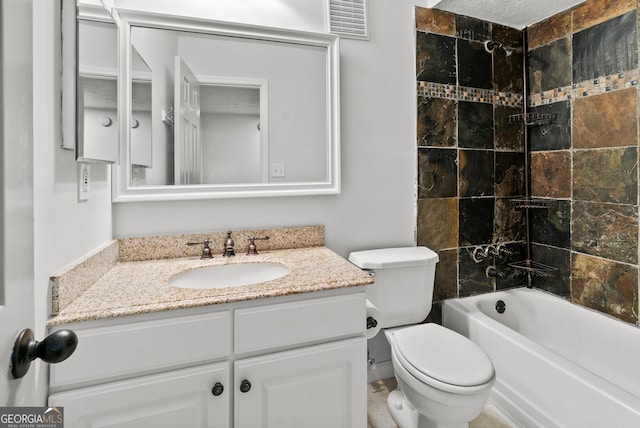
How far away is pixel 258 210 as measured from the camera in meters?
1.67

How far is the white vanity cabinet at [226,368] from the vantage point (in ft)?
3.13

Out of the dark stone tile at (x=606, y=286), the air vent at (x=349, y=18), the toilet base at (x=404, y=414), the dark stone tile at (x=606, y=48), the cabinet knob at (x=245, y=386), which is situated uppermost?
the air vent at (x=349, y=18)

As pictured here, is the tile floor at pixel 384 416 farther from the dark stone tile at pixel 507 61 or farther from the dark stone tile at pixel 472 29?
the dark stone tile at pixel 472 29

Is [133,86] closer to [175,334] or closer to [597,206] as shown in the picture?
[175,334]

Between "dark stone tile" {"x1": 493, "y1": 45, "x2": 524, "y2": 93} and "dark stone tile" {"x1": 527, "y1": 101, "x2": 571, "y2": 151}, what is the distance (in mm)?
→ 199

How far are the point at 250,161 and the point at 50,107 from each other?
0.82 metres

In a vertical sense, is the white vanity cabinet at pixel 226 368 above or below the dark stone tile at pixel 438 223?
below

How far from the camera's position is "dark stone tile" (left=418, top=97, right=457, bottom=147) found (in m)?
1.92

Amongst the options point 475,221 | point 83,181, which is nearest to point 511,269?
point 475,221

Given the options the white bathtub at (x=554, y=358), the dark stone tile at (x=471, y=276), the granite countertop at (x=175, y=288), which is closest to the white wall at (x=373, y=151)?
the granite countertop at (x=175, y=288)

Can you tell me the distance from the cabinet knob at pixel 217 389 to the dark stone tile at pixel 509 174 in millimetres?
1922

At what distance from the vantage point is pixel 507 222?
217cm

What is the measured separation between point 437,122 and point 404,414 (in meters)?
1.56

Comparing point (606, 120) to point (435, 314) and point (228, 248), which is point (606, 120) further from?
point (228, 248)
